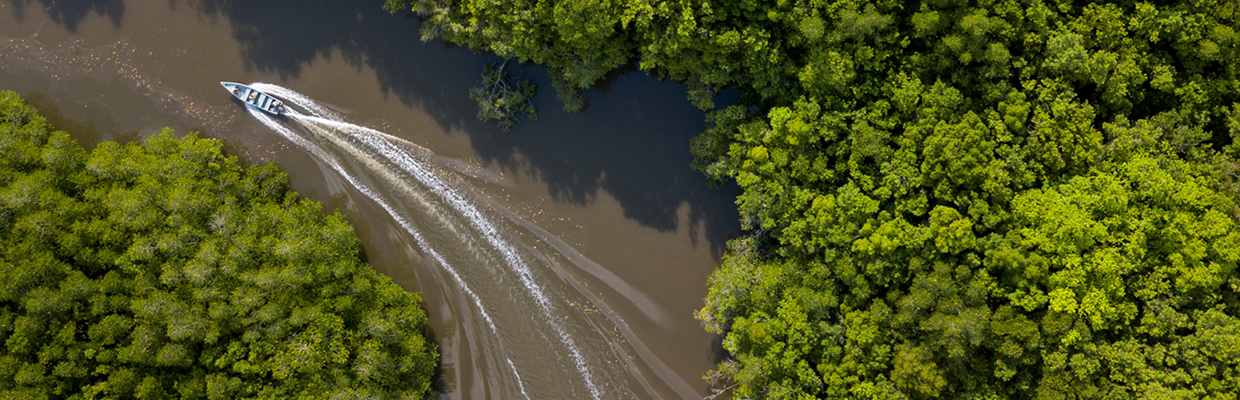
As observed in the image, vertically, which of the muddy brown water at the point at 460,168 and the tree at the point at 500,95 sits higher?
the tree at the point at 500,95

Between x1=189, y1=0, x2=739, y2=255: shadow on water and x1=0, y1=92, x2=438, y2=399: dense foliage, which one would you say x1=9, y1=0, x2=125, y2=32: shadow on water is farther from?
x1=0, y1=92, x2=438, y2=399: dense foliage

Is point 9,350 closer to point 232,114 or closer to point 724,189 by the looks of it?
point 232,114

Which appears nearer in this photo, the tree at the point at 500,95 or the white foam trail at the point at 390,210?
the tree at the point at 500,95

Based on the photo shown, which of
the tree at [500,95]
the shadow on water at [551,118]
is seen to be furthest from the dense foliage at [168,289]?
the tree at [500,95]

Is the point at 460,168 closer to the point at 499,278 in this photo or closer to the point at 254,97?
the point at 499,278

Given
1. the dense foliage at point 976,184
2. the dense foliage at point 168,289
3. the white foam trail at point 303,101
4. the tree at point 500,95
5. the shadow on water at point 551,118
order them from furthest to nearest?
the white foam trail at point 303,101
the shadow on water at point 551,118
the tree at point 500,95
the dense foliage at point 168,289
the dense foliage at point 976,184

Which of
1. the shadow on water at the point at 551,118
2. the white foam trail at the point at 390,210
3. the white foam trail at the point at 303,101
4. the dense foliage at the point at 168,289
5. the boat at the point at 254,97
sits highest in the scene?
the shadow on water at the point at 551,118

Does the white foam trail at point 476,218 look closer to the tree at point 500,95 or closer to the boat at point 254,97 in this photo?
the boat at point 254,97
